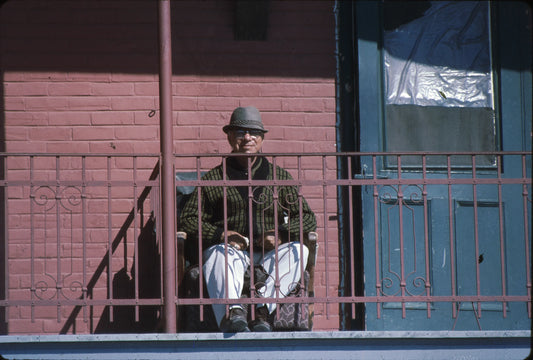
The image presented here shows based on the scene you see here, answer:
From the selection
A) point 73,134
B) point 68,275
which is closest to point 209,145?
point 73,134

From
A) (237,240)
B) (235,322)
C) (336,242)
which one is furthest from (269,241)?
(336,242)

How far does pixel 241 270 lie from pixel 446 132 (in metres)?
2.12

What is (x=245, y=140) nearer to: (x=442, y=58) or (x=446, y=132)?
(x=446, y=132)

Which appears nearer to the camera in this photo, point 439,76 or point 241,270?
point 241,270

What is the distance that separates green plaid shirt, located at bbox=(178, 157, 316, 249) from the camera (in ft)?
14.9

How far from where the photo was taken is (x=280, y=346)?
4074 millimetres

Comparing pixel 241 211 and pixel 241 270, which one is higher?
pixel 241 211

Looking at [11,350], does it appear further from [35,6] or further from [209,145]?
[35,6]

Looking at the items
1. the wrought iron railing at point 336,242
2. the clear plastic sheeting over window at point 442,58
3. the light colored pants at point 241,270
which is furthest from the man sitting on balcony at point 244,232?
the clear plastic sheeting over window at point 442,58

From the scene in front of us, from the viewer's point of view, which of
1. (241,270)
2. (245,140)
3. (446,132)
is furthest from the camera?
(446,132)

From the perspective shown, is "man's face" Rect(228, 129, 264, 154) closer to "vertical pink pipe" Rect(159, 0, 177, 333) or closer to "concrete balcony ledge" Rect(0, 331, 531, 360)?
"vertical pink pipe" Rect(159, 0, 177, 333)

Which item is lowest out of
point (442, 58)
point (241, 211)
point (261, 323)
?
point (261, 323)

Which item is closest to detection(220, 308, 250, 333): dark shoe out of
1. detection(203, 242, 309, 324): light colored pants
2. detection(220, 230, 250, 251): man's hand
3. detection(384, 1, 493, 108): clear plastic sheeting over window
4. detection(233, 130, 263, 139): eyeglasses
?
detection(203, 242, 309, 324): light colored pants

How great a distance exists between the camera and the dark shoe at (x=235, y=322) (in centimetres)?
404
